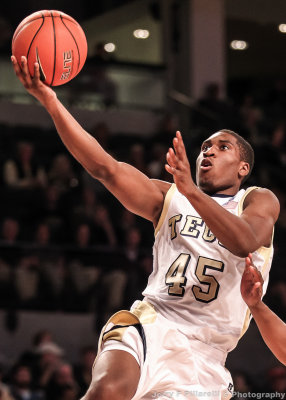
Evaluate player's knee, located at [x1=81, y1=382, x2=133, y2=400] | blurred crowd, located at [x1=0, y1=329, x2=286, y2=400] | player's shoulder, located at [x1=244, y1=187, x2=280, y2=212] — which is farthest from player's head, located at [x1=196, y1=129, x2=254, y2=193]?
blurred crowd, located at [x1=0, y1=329, x2=286, y2=400]

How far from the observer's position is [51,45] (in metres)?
4.52

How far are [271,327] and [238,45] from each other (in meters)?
15.3

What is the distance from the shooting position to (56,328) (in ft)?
32.8

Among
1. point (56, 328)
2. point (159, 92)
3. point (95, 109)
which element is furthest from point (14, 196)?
point (159, 92)

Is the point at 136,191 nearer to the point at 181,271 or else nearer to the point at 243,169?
the point at 181,271

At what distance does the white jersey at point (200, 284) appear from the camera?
4453 millimetres

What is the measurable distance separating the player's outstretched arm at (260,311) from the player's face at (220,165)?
72 cm

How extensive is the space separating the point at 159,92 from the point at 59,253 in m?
5.73

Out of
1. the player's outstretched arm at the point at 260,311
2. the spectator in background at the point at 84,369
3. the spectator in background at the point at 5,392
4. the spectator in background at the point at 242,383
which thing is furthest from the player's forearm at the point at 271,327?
the spectator in background at the point at 242,383

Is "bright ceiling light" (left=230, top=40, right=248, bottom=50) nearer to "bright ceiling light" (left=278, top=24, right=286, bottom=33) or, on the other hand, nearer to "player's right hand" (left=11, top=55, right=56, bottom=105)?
"bright ceiling light" (left=278, top=24, right=286, bottom=33)

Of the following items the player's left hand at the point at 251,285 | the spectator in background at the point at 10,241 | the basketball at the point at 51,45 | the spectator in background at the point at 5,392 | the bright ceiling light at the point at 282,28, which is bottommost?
the spectator in background at the point at 5,392

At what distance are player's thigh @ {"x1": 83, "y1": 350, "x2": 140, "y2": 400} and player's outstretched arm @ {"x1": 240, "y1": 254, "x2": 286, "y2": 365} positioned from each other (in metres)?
0.66

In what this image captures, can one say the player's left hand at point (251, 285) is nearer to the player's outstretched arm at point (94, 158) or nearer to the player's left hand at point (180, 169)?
the player's left hand at point (180, 169)

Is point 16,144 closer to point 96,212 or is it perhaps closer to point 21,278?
point 96,212
